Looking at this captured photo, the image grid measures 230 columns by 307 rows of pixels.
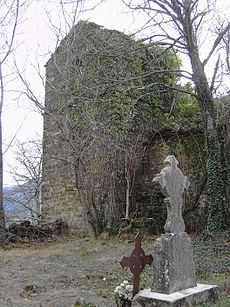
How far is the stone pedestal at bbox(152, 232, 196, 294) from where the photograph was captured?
4492 mm

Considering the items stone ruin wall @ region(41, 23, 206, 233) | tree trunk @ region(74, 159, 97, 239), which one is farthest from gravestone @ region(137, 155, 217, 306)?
tree trunk @ region(74, 159, 97, 239)

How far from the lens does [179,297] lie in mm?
4312

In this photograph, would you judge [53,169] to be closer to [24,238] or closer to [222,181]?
[24,238]

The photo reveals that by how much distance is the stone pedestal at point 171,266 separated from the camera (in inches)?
177

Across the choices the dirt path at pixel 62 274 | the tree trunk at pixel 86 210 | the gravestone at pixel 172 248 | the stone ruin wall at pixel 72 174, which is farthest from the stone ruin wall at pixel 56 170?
the gravestone at pixel 172 248

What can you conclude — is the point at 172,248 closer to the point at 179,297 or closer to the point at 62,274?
the point at 179,297

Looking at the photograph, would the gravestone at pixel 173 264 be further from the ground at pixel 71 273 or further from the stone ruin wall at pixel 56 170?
the stone ruin wall at pixel 56 170

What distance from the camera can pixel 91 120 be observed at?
12328mm

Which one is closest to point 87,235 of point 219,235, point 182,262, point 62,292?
point 219,235

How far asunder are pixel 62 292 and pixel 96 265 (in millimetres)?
2277

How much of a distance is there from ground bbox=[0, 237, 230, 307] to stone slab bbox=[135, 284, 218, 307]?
213mm

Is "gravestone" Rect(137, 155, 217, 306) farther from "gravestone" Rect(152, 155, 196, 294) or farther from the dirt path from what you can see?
the dirt path

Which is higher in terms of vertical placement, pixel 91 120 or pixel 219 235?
pixel 91 120

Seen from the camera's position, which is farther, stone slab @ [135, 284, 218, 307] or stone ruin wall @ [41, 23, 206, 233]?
stone ruin wall @ [41, 23, 206, 233]
